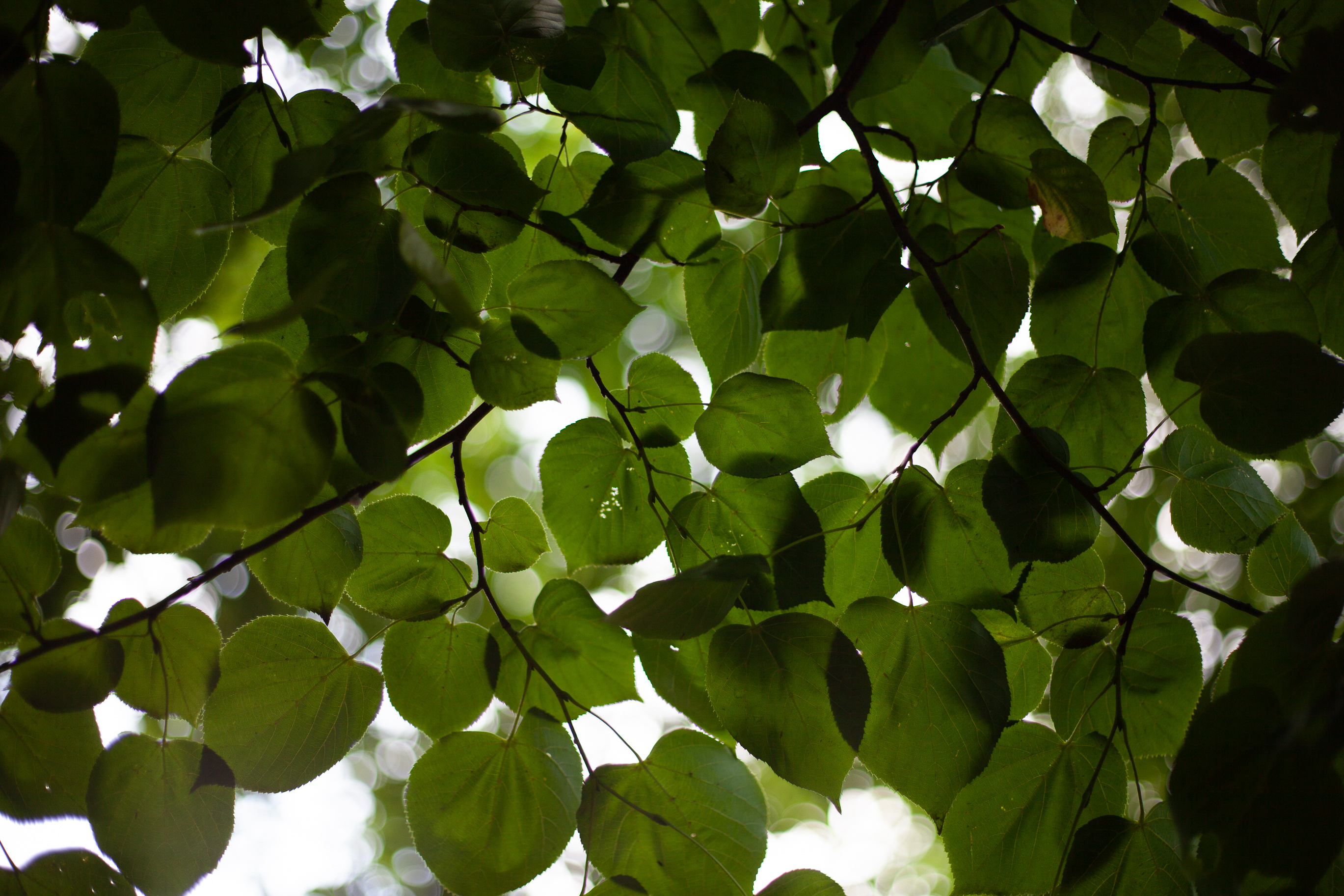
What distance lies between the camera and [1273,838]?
248mm

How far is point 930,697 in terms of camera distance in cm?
40

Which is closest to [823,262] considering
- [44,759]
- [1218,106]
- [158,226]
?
[1218,106]

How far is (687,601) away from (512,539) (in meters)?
0.22

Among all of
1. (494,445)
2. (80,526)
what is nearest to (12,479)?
(80,526)

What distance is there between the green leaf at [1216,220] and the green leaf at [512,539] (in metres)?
0.43

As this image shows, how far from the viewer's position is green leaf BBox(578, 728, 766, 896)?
16.4 inches

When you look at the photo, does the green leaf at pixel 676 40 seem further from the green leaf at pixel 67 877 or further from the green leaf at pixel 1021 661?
the green leaf at pixel 67 877

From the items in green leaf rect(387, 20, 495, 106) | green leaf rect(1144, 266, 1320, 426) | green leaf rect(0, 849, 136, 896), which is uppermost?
green leaf rect(387, 20, 495, 106)

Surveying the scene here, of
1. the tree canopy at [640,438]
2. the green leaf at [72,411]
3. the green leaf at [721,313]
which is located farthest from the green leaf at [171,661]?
the green leaf at [721,313]

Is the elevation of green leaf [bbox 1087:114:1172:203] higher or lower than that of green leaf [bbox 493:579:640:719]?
higher

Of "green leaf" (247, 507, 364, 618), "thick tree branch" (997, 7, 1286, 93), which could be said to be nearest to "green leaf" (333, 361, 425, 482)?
"green leaf" (247, 507, 364, 618)

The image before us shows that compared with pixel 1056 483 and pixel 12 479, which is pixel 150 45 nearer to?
pixel 12 479

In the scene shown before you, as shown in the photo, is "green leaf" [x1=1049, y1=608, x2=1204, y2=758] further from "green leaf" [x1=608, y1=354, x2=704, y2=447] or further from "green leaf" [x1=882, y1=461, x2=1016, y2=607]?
"green leaf" [x1=608, y1=354, x2=704, y2=447]

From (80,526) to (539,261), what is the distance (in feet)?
0.94
